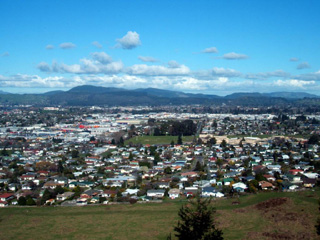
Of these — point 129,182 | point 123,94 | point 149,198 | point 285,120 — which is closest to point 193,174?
point 129,182

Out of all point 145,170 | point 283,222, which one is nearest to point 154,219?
point 283,222

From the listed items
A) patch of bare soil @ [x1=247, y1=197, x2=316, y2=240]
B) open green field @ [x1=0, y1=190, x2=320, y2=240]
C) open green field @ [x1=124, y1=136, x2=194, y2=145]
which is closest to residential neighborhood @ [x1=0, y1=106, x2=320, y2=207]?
open green field @ [x1=124, y1=136, x2=194, y2=145]

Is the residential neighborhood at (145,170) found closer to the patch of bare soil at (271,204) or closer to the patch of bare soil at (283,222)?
the patch of bare soil at (271,204)

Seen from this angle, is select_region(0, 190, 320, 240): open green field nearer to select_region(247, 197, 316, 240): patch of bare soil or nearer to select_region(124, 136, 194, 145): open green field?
select_region(247, 197, 316, 240): patch of bare soil

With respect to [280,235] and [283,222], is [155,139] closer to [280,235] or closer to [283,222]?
[283,222]

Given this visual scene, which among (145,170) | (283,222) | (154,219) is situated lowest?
(145,170)

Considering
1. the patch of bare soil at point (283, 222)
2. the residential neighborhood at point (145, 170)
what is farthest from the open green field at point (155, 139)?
the patch of bare soil at point (283, 222)

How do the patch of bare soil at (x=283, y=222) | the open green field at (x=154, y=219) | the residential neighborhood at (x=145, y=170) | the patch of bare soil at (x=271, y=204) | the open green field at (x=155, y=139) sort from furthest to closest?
the open green field at (x=155, y=139), the residential neighborhood at (x=145, y=170), the patch of bare soil at (x=271, y=204), the open green field at (x=154, y=219), the patch of bare soil at (x=283, y=222)

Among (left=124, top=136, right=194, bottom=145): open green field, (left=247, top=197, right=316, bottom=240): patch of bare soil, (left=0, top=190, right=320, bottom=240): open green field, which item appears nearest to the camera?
(left=247, top=197, right=316, bottom=240): patch of bare soil
